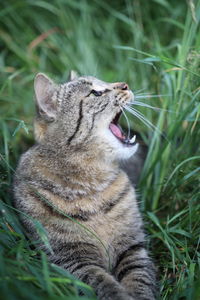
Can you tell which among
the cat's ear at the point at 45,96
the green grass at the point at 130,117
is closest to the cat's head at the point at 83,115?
the cat's ear at the point at 45,96

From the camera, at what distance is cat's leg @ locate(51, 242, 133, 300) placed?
2.22 metres

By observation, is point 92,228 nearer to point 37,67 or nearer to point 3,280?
point 3,280

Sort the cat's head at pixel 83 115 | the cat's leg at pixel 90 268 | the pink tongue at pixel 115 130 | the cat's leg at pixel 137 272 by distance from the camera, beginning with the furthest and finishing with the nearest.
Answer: the pink tongue at pixel 115 130 < the cat's head at pixel 83 115 < the cat's leg at pixel 137 272 < the cat's leg at pixel 90 268

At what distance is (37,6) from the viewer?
16.5ft

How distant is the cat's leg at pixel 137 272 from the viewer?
241 centimetres

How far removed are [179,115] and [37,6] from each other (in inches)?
106

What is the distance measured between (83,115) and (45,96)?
1.00 ft

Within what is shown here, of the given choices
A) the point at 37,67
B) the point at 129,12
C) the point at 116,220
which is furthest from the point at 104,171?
the point at 129,12

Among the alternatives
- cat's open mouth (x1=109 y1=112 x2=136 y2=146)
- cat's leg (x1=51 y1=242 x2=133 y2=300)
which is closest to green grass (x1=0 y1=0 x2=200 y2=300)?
cat's leg (x1=51 y1=242 x2=133 y2=300)

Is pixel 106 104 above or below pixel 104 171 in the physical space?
above

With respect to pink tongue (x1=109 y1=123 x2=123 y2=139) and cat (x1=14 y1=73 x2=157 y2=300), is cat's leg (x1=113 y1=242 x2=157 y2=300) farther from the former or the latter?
pink tongue (x1=109 y1=123 x2=123 y2=139)

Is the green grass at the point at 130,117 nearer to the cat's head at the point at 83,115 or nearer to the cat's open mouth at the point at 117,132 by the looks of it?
the cat's head at the point at 83,115

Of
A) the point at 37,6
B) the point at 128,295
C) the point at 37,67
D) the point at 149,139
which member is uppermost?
the point at 37,6

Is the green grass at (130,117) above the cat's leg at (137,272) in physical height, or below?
above
